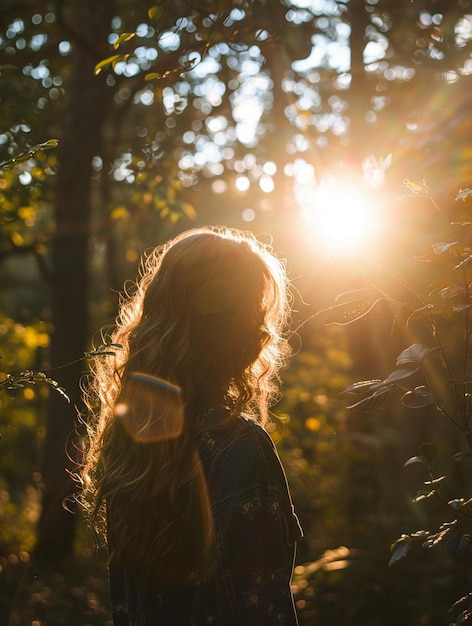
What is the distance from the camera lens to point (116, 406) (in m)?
2.13

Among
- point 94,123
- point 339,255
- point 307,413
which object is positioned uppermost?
point 339,255

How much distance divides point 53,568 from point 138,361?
6.04 m

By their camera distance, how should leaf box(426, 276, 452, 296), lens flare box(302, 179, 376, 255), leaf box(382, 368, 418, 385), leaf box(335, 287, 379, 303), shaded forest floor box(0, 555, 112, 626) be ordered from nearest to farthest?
1. leaf box(382, 368, 418, 385)
2. leaf box(426, 276, 452, 296)
3. leaf box(335, 287, 379, 303)
4. lens flare box(302, 179, 376, 255)
5. shaded forest floor box(0, 555, 112, 626)

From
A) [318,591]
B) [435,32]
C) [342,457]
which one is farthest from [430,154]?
Result: [342,457]

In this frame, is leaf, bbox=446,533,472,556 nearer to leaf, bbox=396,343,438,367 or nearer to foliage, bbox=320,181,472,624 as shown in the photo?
foliage, bbox=320,181,472,624

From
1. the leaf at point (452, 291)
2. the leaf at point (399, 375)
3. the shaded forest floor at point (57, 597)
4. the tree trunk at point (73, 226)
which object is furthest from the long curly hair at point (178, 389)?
the tree trunk at point (73, 226)

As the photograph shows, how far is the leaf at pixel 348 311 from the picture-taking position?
1.94 m

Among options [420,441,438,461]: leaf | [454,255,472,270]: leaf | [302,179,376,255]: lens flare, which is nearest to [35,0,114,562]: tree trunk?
[302,179,376,255]: lens flare

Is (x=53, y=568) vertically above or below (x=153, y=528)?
below

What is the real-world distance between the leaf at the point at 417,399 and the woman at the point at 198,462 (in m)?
0.39

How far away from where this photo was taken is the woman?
5.56 feet

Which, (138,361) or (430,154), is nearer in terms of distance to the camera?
(138,361)

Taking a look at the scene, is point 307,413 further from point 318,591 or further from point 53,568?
point 53,568

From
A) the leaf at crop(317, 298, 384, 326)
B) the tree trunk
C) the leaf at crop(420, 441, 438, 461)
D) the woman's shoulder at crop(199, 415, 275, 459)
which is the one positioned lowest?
the tree trunk
